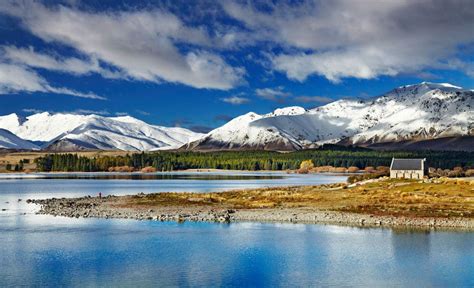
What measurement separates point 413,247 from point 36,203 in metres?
65.7

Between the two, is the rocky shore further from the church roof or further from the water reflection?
the church roof

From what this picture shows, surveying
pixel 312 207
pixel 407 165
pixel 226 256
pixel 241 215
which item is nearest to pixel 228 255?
pixel 226 256

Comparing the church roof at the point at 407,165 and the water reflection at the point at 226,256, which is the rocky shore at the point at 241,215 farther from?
the church roof at the point at 407,165

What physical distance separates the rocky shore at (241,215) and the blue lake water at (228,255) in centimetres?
383

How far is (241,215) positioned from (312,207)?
12.3 m

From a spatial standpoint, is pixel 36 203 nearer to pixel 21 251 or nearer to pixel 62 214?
pixel 62 214

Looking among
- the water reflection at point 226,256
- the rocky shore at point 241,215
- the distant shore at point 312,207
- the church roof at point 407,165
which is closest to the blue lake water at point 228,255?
the water reflection at point 226,256

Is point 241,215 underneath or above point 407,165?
underneath

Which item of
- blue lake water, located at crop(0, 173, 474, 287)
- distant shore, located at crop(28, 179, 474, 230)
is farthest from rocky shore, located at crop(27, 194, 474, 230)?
blue lake water, located at crop(0, 173, 474, 287)

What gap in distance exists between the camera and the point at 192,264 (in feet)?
145

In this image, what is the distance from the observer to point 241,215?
72.9 m

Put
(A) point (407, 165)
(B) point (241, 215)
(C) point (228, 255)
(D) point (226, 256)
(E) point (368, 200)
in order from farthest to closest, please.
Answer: (A) point (407, 165)
(E) point (368, 200)
(B) point (241, 215)
(C) point (228, 255)
(D) point (226, 256)

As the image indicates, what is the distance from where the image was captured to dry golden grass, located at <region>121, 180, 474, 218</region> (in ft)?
244

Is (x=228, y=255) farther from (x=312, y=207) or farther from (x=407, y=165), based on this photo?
(x=407, y=165)
